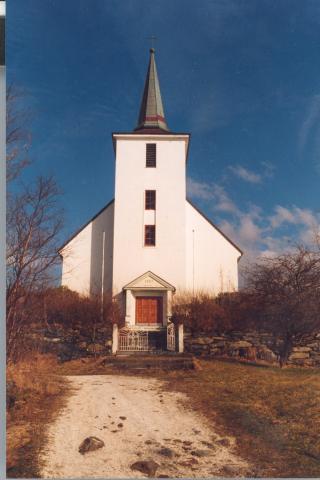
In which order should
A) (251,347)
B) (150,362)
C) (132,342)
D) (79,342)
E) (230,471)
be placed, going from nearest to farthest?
(230,471) → (150,362) → (251,347) → (79,342) → (132,342)

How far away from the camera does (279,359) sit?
327 inches

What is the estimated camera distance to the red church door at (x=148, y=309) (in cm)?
1201

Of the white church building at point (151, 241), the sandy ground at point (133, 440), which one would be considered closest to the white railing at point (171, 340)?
the white church building at point (151, 241)

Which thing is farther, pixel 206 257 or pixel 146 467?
pixel 206 257

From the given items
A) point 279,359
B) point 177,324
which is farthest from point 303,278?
point 177,324

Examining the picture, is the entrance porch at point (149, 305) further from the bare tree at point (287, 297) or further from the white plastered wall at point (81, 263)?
the bare tree at point (287, 297)

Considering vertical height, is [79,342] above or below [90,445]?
above

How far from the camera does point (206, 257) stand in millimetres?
12695

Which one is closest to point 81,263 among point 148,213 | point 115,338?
point 148,213

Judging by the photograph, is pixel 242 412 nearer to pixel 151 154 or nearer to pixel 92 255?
pixel 92 255

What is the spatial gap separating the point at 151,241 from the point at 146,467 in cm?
971

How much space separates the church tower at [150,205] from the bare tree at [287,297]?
399cm

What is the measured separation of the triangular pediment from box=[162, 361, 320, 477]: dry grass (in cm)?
493

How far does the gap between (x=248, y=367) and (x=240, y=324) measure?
60.3 inches
